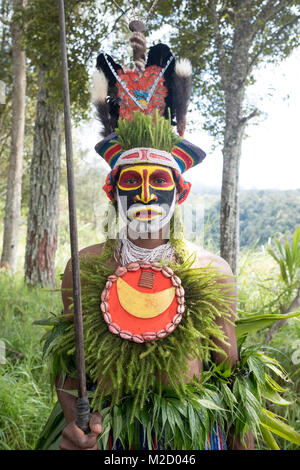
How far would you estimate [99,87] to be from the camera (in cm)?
155

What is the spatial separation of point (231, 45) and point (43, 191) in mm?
2930

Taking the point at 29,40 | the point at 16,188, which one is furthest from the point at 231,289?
the point at 16,188

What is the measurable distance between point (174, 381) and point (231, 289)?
39 centimetres

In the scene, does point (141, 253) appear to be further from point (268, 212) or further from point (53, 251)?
point (268, 212)

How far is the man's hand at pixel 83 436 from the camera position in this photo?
41.0 inches

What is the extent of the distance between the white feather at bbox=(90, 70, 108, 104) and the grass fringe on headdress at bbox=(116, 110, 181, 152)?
0.23 metres

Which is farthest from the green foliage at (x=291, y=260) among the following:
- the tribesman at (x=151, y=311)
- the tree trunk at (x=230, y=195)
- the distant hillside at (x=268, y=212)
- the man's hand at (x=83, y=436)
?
the distant hillside at (x=268, y=212)

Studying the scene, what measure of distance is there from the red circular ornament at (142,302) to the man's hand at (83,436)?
27 cm

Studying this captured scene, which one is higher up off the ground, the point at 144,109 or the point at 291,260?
the point at 144,109

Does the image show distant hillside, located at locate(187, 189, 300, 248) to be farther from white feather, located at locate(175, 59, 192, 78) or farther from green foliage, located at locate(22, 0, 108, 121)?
white feather, located at locate(175, 59, 192, 78)

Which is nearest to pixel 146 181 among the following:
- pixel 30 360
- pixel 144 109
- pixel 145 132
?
pixel 145 132

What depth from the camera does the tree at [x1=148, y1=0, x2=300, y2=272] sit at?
3420 mm

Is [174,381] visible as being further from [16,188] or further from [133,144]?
[16,188]
